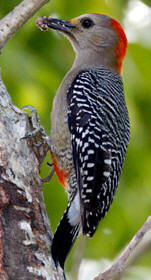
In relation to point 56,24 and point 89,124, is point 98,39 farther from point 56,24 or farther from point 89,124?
point 89,124

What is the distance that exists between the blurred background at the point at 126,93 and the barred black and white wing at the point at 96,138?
25 centimetres

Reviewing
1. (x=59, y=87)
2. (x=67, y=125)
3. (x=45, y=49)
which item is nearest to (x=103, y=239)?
(x=67, y=125)

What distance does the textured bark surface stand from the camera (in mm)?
2566

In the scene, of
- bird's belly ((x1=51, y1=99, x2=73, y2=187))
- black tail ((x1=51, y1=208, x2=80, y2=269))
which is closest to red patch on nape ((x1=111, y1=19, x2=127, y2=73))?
bird's belly ((x1=51, y1=99, x2=73, y2=187))

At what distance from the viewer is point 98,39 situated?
17.7 ft

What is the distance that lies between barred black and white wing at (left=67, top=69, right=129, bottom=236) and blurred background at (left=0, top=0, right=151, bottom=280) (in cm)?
25

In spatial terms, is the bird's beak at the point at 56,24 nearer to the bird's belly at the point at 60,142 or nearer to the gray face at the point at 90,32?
the gray face at the point at 90,32

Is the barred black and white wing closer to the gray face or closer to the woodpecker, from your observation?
the woodpecker

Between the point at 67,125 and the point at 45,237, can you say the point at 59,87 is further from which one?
the point at 45,237

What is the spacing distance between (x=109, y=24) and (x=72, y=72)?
848 mm

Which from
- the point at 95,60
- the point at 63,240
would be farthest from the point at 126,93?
the point at 63,240

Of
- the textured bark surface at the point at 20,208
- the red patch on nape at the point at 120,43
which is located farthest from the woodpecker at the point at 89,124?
the textured bark surface at the point at 20,208

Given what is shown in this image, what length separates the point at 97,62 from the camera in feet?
17.0

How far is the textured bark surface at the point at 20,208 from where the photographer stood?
8.42ft
